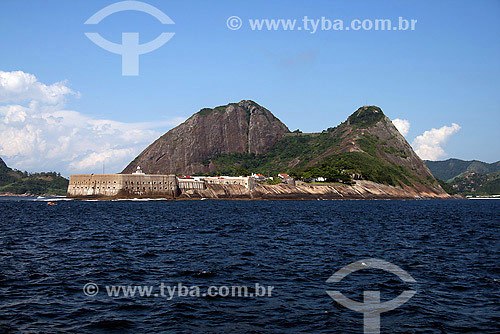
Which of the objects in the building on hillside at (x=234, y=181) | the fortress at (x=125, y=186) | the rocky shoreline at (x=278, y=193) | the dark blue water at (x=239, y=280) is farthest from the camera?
the building on hillside at (x=234, y=181)

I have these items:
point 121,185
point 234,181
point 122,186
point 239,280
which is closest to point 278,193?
point 234,181

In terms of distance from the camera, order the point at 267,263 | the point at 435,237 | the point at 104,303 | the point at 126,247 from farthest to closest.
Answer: the point at 435,237
the point at 126,247
the point at 267,263
the point at 104,303

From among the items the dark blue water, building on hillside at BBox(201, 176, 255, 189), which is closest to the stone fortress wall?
building on hillside at BBox(201, 176, 255, 189)

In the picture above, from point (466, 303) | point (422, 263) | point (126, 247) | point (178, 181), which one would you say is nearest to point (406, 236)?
point (422, 263)

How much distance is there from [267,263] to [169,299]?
10394mm

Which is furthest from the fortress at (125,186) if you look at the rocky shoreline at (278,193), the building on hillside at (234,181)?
the building on hillside at (234,181)

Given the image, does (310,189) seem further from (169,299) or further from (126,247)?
(169,299)

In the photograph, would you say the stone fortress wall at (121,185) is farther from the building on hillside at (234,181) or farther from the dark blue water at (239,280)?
the dark blue water at (239,280)

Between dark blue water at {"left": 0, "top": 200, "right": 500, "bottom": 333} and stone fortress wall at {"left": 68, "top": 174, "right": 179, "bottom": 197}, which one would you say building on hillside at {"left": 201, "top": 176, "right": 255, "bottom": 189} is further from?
dark blue water at {"left": 0, "top": 200, "right": 500, "bottom": 333}

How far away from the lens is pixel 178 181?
163500mm

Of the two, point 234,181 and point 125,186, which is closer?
point 125,186

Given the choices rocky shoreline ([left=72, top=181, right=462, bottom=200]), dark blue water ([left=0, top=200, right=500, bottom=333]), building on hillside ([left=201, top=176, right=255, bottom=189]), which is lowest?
dark blue water ([left=0, top=200, right=500, bottom=333])

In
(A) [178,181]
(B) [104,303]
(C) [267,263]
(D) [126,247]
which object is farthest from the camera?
(A) [178,181]

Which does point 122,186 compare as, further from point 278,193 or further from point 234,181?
point 278,193
